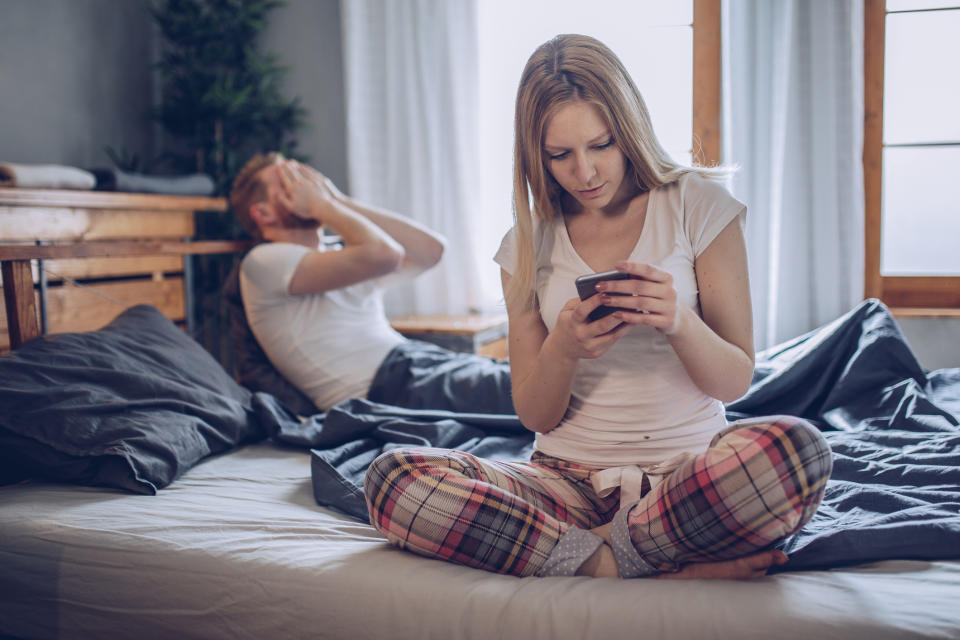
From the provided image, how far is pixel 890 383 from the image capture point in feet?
5.40

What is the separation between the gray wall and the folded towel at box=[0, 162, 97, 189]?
2.02ft

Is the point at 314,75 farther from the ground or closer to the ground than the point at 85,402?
farther from the ground

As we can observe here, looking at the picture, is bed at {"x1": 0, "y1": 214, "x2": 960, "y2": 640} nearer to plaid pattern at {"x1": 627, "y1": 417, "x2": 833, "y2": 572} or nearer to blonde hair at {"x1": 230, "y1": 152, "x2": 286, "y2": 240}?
plaid pattern at {"x1": 627, "y1": 417, "x2": 833, "y2": 572}

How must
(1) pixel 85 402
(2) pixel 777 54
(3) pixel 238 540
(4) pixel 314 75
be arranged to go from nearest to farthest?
(3) pixel 238 540 → (1) pixel 85 402 → (2) pixel 777 54 → (4) pixel 314 75

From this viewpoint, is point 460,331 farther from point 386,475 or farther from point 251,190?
point 386,475

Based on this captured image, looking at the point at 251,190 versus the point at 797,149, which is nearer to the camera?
the point at 251,190

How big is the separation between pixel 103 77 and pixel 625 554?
2767 millimetres

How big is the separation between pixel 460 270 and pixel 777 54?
4.55ft

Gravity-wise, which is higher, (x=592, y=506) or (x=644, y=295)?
(x=644, y=295)

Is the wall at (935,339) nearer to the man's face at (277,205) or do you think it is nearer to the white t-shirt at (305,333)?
the white t-shirt at (305,333)

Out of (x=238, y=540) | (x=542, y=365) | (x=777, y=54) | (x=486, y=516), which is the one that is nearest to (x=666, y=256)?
(x=542, y=365)

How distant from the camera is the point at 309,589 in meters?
1.03

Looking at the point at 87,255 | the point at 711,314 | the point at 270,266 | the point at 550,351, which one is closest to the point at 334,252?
the point at 270,266

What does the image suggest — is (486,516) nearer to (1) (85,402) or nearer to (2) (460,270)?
(1) (85,402)
